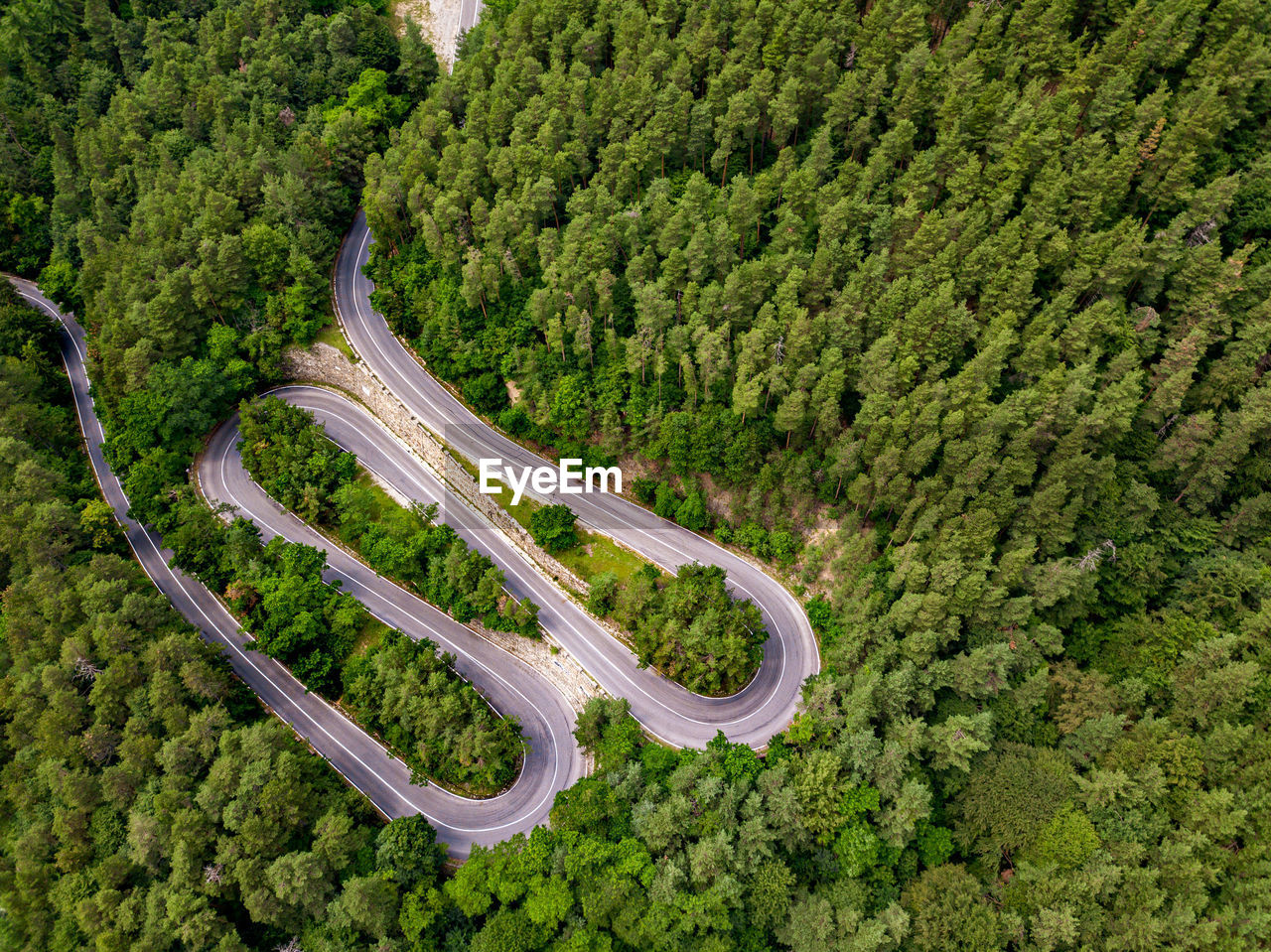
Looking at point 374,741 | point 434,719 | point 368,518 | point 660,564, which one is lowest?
point 374,741

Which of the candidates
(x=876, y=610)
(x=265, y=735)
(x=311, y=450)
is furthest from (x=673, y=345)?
(x=265, y=735)

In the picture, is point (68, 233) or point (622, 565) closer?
point (622, 565)

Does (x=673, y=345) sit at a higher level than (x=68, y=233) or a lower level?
higher

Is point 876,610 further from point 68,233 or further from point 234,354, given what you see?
point 68,233

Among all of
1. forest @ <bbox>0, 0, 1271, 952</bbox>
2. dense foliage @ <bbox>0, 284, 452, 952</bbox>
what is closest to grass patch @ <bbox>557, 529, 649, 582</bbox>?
forest @ <bbox>0, 0, 1271, 952</bbox>

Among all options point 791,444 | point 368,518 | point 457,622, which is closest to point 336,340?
point 368,518

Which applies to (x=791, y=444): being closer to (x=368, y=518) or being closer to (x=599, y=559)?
(x=599, y=559)
